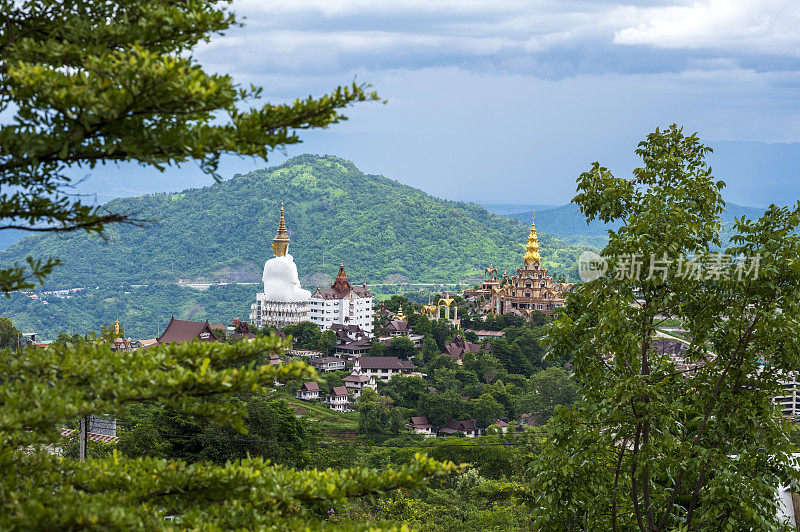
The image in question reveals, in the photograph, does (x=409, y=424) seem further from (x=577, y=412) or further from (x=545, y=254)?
(x=545, y=254)

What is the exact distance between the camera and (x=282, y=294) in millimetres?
43094

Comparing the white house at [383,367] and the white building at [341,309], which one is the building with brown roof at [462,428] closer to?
the white house at [383,367]

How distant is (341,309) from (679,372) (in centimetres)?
3805

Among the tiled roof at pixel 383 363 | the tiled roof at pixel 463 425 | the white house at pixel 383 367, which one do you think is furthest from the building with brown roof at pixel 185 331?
the tiled roof at pixel 463 425

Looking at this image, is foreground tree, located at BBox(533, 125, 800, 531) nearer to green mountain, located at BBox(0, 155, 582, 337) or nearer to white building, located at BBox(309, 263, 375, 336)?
white building, located at BBox(309, 263, 375, 336)

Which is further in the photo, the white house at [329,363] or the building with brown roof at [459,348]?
the building with brown roof at [459,348]

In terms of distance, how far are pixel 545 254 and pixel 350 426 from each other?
2869 inches

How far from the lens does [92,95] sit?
302cm

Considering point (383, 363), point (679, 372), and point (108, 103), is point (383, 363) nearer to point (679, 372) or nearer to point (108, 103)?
point (679, 372)

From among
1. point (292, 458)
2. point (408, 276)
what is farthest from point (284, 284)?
point (408, 276)

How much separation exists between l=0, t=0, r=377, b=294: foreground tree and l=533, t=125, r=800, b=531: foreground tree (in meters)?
2.96

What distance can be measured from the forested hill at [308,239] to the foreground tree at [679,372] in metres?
85.2

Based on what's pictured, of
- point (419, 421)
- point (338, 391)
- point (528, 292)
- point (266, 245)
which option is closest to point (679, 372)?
point (419, 421)

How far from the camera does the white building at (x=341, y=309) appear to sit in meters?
43.6
